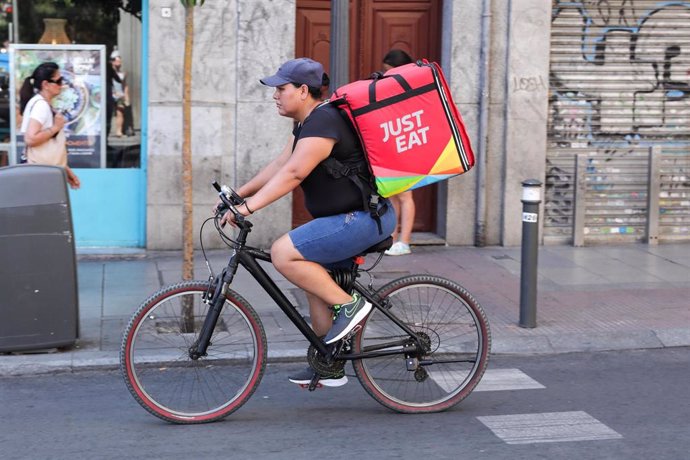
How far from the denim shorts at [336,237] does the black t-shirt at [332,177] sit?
50mm

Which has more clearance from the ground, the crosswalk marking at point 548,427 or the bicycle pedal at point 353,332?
the bicycle pedal at point 353,332

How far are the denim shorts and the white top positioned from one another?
420cm

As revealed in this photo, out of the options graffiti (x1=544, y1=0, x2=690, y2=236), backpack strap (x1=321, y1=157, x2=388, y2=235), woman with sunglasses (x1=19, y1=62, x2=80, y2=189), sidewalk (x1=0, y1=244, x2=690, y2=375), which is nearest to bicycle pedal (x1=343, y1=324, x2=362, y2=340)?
backpack strap (x1=321, y1=157, x2=388, y2=235)

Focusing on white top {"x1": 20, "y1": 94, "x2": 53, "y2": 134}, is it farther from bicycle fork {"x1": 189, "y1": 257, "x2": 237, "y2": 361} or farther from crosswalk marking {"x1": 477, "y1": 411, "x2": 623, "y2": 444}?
crosswalk marking {"x1": 477, "y1": 411, "x2": 623, "y2": 444}

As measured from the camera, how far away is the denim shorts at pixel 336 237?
5.49 m

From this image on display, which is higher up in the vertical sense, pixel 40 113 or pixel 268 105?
pixel 268 105

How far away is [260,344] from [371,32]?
659 centimetres

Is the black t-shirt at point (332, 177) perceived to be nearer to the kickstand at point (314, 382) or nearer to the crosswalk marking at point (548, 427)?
the kickstand at point (314, 382)

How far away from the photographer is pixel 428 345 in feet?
19.2

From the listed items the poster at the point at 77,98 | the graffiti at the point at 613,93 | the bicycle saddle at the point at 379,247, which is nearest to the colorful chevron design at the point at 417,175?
the bicycle saddle at the point at 379,247

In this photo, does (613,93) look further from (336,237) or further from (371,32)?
(336,237)

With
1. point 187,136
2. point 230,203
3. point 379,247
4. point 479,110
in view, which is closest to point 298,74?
point 230,203

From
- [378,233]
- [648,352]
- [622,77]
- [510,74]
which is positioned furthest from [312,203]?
[622,77]

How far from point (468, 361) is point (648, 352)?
7.33ft
